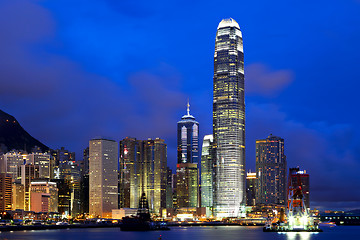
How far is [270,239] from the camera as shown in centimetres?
18800

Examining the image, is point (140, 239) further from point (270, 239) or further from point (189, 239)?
point (270, 239)

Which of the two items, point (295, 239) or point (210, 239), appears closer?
point (295, 239)

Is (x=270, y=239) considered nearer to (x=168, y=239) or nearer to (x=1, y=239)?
(x=168, y=239)

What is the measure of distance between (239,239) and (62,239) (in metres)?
58.7

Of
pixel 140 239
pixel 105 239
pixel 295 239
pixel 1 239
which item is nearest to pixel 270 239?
pixel 295 239

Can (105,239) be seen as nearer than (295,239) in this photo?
No

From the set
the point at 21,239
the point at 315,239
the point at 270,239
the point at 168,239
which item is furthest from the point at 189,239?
the point at 21,239

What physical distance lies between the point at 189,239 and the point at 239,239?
1668 centimetres

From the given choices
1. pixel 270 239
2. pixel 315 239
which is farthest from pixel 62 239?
pixel 315 239

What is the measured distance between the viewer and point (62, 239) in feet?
648

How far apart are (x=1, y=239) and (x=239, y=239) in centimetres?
7577

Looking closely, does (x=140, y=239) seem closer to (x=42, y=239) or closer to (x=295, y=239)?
(x=42, y=239)

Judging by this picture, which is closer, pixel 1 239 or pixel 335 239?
pixel 1 239

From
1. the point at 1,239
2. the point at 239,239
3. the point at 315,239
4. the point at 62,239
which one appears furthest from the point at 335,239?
the point at 1,239
